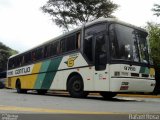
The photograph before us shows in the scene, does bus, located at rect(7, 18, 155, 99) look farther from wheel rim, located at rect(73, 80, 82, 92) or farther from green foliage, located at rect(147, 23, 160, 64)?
green foliage, located at rect(147, 23, 160, 64)

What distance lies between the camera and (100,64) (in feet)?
43.7

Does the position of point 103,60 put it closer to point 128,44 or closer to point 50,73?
point 128,44

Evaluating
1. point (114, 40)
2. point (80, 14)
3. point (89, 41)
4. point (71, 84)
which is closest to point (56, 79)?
point (71, 84)

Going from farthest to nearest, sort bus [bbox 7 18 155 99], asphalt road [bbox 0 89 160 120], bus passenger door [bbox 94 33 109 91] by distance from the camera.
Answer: bus passenger door [bbox 94 33 109 91] → bus [bbox 7 18 155 99] → asphalt road [bbox 0 89 160 120]

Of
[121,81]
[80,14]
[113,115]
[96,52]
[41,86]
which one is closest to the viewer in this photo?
[113,115]

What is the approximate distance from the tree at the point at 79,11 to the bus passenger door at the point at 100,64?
70.5ft

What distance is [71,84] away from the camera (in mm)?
15203

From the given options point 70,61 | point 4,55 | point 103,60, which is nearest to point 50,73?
point 70,61

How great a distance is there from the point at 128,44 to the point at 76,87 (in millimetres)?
2974

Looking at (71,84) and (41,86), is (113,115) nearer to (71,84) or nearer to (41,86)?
(71,84)

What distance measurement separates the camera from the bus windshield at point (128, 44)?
42.7 feet

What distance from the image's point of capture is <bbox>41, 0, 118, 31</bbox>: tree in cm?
3525

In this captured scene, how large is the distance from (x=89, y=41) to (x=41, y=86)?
5692 millimetres

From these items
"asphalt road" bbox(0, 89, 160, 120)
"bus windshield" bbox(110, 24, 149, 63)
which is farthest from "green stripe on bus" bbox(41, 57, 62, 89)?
"asphalt road" bbox(0, 89, 160, 120)
